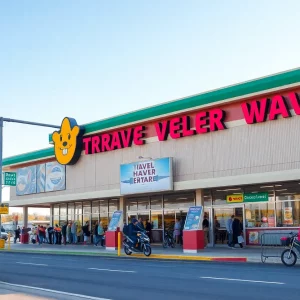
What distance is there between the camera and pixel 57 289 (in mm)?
13648

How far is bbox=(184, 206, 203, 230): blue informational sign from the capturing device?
2769 cm

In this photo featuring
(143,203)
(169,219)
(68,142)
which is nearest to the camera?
(169,219)

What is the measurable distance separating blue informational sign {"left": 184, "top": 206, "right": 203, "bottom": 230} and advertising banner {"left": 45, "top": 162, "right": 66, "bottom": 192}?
1363 centimetres

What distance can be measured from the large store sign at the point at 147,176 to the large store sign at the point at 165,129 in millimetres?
1464

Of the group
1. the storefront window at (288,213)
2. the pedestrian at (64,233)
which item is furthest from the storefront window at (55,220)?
the storefront window at (288,213)

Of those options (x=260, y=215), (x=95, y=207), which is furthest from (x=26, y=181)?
(x=260, y=215)

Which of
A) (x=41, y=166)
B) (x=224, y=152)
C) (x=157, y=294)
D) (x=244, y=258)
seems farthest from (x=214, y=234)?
(x=157, y=294)

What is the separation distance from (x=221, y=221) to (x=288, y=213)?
14.5 feet

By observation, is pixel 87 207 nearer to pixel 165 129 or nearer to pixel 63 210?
pixel 63 210

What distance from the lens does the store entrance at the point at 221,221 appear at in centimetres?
3028

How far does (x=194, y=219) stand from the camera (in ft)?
91.7

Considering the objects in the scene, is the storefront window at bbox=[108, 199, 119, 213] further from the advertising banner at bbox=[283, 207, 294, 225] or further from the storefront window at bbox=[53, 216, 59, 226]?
the advertising banner at bbox=[283, 207, 294, 225]

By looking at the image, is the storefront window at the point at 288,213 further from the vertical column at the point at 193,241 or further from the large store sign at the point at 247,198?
the vertical column at the point at 193,241

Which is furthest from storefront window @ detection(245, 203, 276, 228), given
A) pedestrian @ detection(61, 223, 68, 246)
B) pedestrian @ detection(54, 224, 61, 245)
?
pedestrian @ detection(54, 224, 61, 245)
